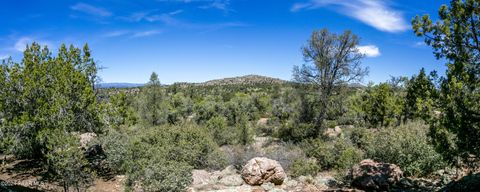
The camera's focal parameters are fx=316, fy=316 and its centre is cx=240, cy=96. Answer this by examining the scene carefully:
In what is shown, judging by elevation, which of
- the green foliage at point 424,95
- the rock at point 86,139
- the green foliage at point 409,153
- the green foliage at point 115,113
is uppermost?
the green foliage at point 424,95

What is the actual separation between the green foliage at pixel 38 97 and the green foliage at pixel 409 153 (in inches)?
599

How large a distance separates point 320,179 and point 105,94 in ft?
49.3

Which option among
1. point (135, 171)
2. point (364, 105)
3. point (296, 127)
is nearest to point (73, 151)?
point (135, 171)

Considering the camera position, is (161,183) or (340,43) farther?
(340,43)

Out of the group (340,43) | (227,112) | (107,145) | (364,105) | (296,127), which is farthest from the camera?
(227,112)

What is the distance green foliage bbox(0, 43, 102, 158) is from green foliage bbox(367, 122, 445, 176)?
1522cm

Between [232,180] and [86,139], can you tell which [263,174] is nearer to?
[232,180]

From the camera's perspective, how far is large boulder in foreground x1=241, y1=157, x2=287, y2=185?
45.8 feet

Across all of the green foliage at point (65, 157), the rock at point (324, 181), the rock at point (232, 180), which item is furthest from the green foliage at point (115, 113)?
the rock at point (324, 181)

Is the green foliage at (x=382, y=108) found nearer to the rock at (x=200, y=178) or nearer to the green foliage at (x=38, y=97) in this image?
the rock at (x=200, y=178)

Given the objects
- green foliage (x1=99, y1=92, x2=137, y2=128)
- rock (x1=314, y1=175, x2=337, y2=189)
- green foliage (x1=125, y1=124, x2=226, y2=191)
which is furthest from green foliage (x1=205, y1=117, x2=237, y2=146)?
rock (x1=314, y1=175, x2=337, y2=189)

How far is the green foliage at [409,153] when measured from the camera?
14.0 metres

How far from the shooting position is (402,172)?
13.7m

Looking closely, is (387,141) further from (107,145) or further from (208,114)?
(208,114)
